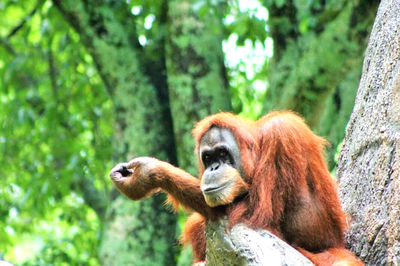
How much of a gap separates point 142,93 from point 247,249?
4272 millimetres

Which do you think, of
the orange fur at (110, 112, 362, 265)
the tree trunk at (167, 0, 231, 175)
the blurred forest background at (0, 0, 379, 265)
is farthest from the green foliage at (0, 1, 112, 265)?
the orange fur at (110, 112, 362, 265)

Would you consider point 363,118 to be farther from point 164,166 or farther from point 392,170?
point 164,166

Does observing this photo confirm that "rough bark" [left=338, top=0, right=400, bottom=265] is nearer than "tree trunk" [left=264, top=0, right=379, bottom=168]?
Yes

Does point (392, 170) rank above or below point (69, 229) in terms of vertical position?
above

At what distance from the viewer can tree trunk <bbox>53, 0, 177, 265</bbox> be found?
7.50 m

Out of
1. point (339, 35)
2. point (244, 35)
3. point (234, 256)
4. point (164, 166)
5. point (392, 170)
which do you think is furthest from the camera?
point (244, 35)

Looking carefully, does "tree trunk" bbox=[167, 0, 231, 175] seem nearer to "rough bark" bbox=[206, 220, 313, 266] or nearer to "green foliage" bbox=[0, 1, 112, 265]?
"green foliage" bbox=[0, 1, 112, 265]

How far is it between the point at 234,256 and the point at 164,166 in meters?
Answer: 0.86

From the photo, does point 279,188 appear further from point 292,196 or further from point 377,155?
point 377,155

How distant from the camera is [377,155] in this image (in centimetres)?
422

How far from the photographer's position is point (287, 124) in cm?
428

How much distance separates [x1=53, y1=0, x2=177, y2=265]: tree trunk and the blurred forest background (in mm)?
11

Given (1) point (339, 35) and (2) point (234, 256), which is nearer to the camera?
(2) point (234, 256)

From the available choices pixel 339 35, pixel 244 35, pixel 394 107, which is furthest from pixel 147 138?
pixel 394 107
